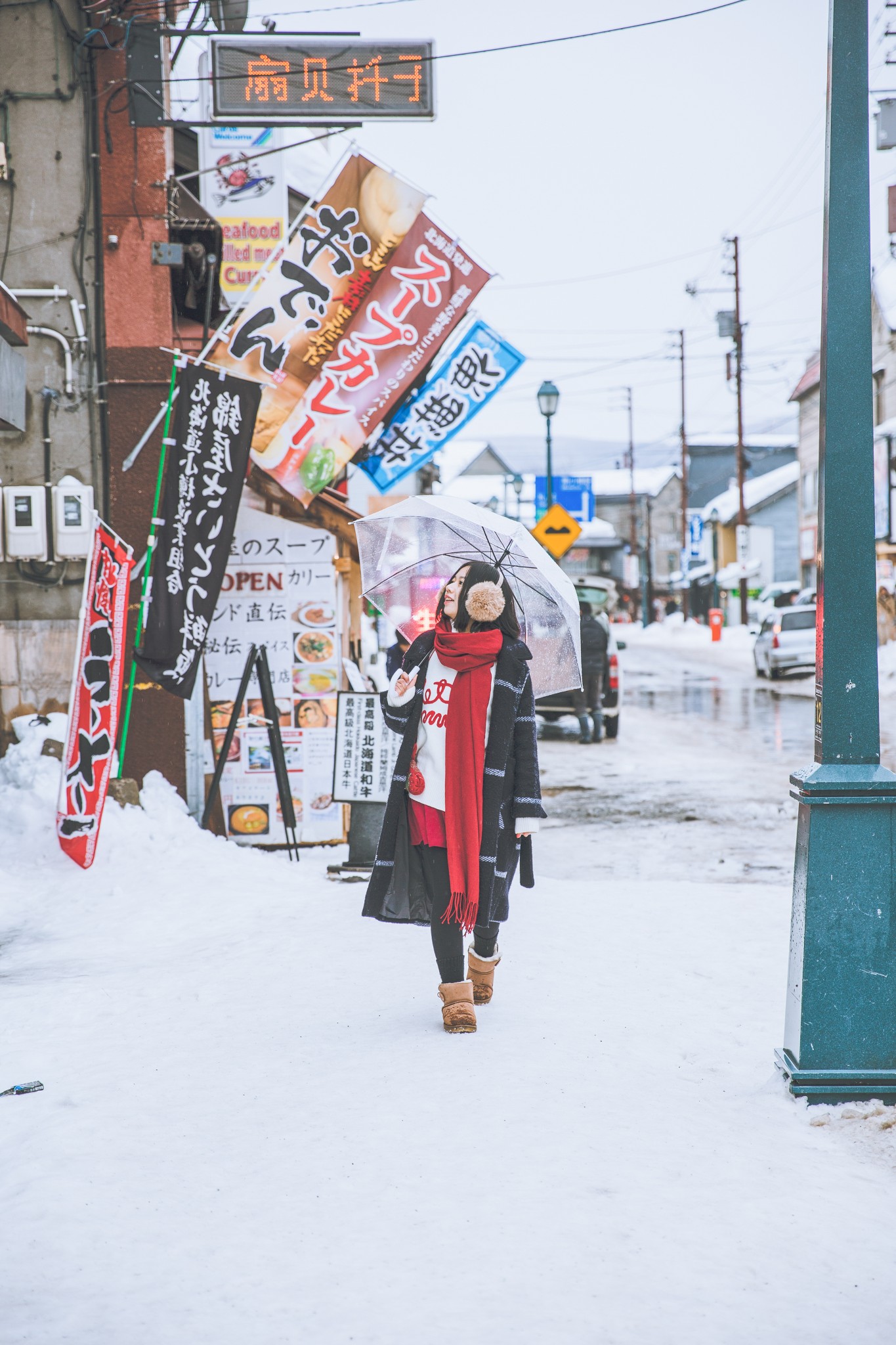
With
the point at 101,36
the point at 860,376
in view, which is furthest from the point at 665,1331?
the point at 101,36

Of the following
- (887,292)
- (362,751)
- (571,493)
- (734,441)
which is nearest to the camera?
(362,751)

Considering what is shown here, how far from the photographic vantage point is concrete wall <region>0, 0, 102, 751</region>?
331 inches

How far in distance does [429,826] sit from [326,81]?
217 inches

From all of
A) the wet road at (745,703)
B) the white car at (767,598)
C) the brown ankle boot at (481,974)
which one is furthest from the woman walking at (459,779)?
the white car at (767,598)

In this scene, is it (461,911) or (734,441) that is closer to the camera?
(461,911)

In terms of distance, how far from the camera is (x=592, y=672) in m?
16.3

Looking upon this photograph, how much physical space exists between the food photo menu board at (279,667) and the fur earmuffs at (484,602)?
425cm

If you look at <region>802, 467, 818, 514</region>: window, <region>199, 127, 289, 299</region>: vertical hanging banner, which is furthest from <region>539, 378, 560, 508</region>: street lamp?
<region>802, 467, 818, 514</region>: window

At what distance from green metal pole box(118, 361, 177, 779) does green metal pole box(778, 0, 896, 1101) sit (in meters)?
5.21

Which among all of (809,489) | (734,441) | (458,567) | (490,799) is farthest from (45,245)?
(734,441)

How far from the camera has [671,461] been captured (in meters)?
95.4

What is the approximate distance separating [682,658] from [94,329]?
3313cm

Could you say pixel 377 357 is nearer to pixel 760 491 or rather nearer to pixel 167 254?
pixel 167 254

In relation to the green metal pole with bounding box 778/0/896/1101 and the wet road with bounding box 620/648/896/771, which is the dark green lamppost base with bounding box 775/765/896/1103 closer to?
the green metal pole with bounding box 778/0/896/1101
